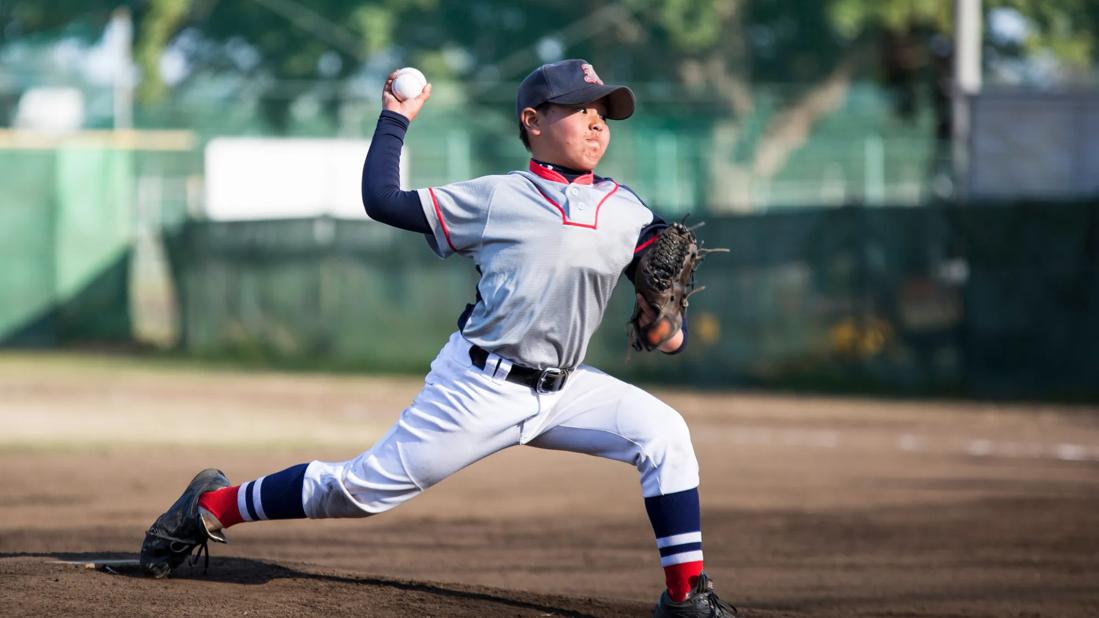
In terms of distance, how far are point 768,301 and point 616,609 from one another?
38.7 ft

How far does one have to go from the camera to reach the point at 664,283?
429cm

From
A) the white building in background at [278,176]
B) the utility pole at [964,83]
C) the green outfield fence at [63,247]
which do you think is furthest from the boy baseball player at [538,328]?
the white building in background at [278,176]

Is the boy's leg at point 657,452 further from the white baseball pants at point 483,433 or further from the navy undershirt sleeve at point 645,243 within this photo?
the navy undershirt sleeve at point 645,243

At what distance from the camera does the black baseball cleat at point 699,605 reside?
4391 millimetres

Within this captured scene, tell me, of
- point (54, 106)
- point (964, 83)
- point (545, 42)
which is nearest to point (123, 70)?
point (54, 106)

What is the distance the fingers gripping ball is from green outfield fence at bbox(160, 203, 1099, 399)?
11670 mm

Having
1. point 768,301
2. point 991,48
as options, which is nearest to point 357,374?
point 768,301

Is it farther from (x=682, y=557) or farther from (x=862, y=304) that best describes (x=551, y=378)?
(x=862, y=304)

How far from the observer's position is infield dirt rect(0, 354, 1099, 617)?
16.3 feet

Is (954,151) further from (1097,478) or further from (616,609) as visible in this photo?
(616,609)

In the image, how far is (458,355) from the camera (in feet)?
14.6

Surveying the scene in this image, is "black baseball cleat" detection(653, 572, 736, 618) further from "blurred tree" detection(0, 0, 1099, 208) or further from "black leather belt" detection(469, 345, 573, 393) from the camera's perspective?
"blurred tree" detection(0, 0, 1099, 208)

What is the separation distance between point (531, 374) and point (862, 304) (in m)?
12.1

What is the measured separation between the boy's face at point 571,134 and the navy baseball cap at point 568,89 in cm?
5
